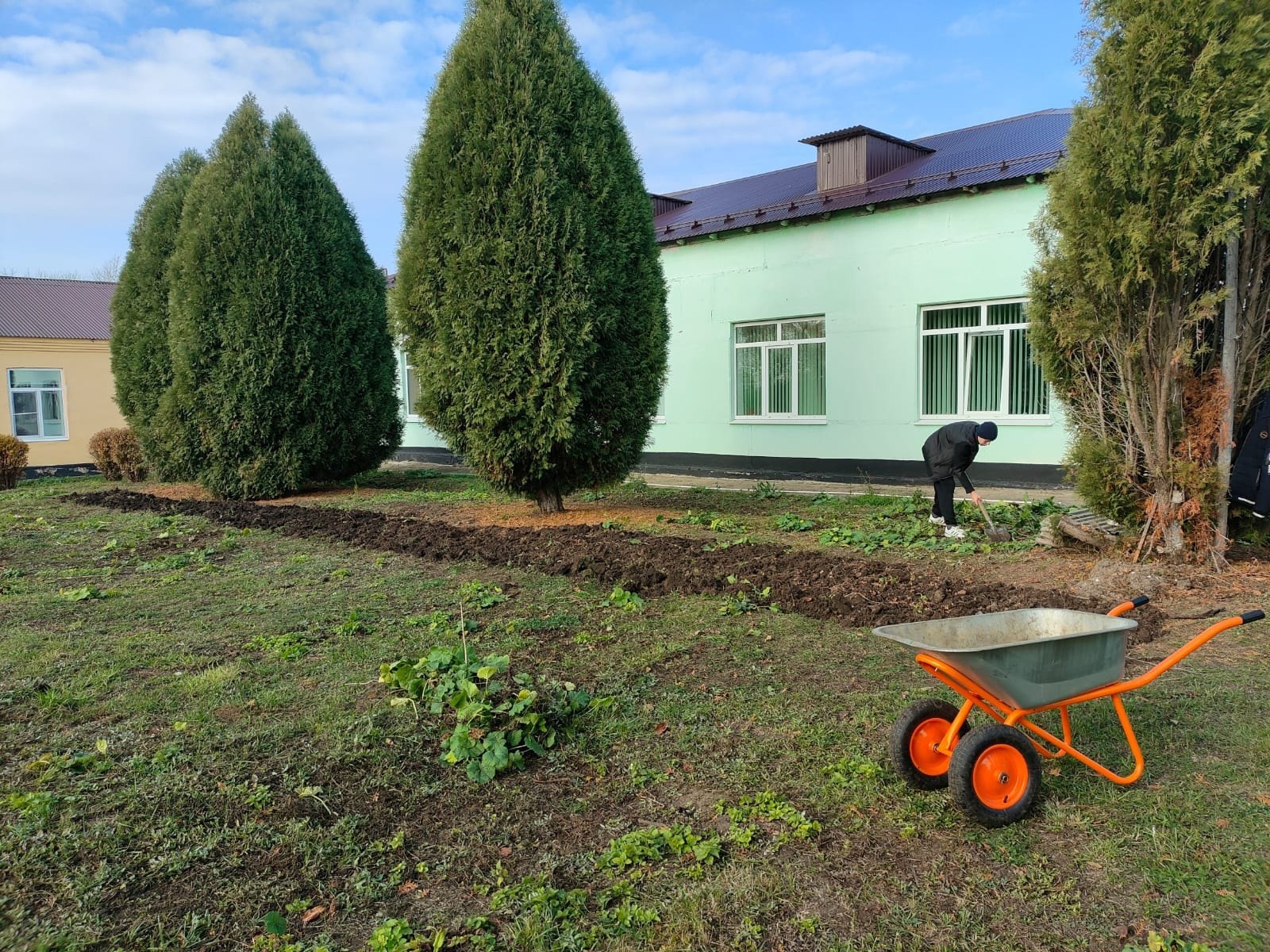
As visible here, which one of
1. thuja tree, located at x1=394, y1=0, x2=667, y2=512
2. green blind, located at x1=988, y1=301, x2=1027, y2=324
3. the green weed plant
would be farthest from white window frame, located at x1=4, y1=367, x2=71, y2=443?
the green weed plant

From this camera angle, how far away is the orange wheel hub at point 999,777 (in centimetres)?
296

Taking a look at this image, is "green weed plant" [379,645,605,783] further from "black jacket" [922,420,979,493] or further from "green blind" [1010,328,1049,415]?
"green blind" [1010,328,1049,415]

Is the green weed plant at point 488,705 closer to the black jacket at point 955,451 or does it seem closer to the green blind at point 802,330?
the black jacket at point 955,451

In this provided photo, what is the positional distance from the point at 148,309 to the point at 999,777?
17.2 metres

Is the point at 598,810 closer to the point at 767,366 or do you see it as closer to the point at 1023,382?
the point at 1023,382

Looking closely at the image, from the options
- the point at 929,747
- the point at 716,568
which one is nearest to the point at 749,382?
the point at 716,568

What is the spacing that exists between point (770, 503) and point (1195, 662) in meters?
6.64

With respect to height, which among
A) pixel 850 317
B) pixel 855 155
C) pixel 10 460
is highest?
pixel 855 155

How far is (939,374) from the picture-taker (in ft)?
45.0

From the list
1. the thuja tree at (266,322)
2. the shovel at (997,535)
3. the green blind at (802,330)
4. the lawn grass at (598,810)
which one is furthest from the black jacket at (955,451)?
the thuja tree at (266,322)

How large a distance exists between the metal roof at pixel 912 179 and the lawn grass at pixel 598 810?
31.2ft

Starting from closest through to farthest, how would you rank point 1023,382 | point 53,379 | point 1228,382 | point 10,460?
point 1228,382, point 1023,382, point 10,460, point 53,379

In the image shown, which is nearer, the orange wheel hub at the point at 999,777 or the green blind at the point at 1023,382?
the orange wheel hub at the point at 999,777

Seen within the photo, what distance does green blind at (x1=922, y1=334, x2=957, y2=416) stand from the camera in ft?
44.5
